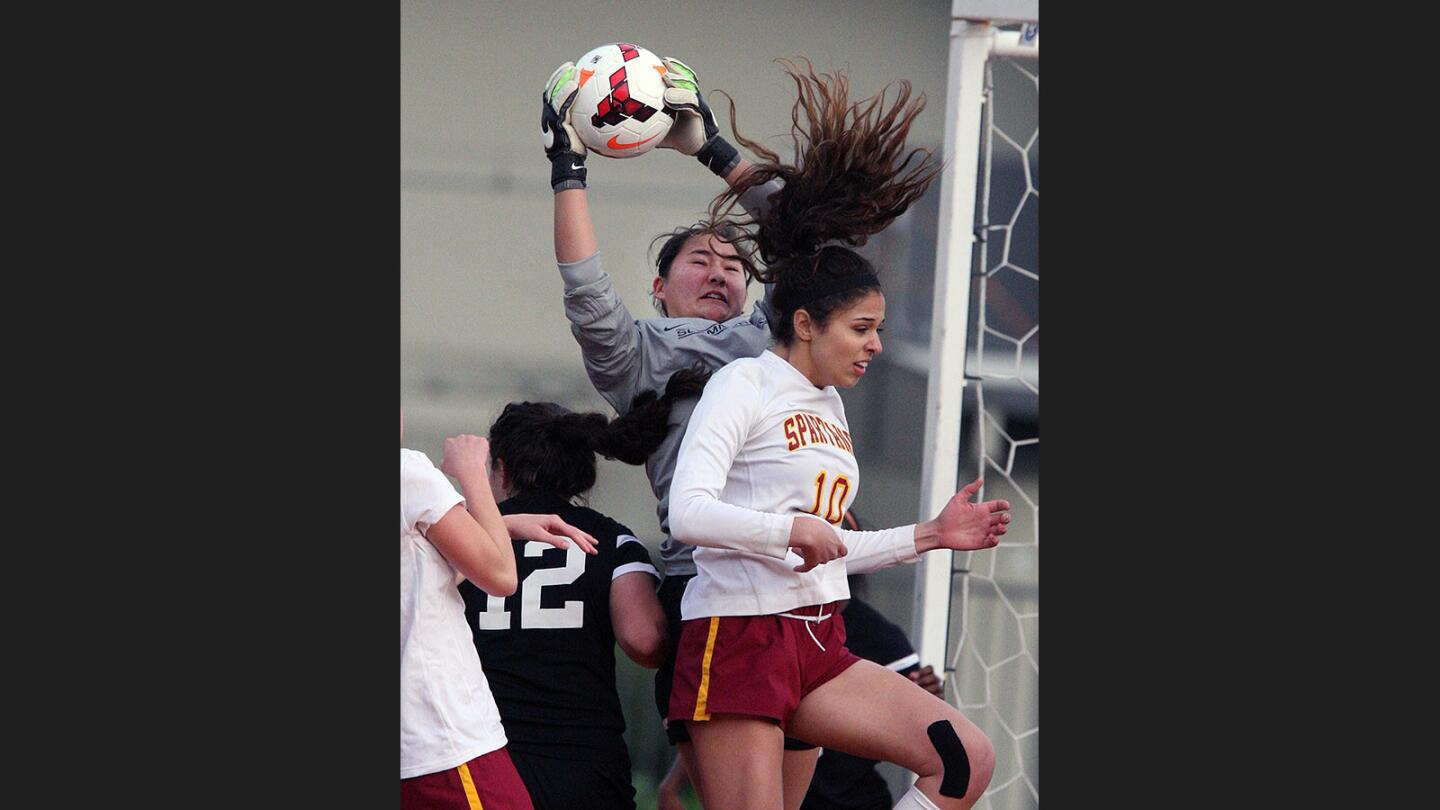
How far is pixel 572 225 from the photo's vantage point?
4.16 metres

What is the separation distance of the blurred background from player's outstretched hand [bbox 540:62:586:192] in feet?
1.13

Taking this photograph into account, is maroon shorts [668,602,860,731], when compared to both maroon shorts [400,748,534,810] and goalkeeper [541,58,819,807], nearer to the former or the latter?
goalkeeper [541,58,819,807]

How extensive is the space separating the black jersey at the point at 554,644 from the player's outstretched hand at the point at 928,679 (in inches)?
32.6

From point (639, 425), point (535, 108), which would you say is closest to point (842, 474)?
point (639, 425)

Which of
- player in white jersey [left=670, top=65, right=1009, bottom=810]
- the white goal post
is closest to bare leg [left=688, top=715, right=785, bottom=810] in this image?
player in white jersey [left=670, top=65, right=1009, bottom=810]

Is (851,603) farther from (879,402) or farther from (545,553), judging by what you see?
(545,553)

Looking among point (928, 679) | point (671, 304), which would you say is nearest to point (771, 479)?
point (671, 304)

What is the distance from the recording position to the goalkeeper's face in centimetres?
446

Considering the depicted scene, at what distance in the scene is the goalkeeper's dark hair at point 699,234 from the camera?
430cm

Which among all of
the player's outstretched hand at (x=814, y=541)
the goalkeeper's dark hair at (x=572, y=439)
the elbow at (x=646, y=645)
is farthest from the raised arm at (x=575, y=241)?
the player's outstretched hand at (x=814, y=541)

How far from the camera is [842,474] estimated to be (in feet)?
12.9

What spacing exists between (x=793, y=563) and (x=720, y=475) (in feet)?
0.95

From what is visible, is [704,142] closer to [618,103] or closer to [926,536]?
[618,103]

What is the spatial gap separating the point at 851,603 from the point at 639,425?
787mm
